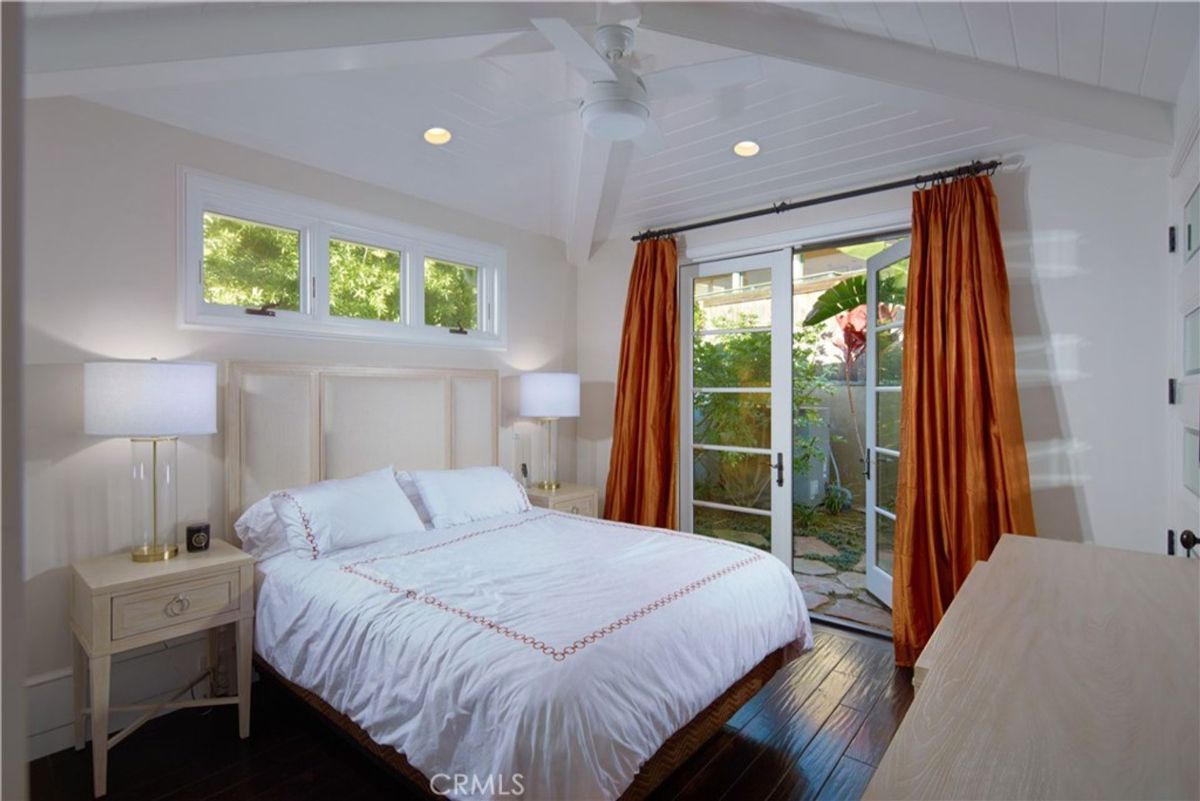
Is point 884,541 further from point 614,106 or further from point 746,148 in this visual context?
point 614,106

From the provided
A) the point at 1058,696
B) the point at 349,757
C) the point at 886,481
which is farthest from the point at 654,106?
the point at 349,757

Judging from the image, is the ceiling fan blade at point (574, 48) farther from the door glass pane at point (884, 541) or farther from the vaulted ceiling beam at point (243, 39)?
the door glass pane at point (884, 541)

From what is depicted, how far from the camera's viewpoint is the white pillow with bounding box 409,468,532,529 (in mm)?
3109

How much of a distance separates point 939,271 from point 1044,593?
6.73 ft

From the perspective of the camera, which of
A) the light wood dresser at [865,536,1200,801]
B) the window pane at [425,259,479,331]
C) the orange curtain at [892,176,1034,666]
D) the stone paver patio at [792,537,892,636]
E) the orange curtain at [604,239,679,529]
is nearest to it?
the light wood dresser at [865,536,1200,801]

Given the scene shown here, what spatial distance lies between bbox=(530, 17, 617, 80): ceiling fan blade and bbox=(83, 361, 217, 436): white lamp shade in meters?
1.84

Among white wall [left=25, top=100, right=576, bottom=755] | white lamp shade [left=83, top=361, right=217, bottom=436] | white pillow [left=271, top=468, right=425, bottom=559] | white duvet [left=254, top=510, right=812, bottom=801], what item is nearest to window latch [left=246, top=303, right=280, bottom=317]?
Answer: white wall [left=25, top=100, right=576, bottom=755]

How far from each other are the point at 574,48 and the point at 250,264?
2.00m

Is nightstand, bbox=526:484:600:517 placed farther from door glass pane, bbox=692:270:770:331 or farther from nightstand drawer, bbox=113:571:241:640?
nightstand drawer, bbox=113:571:241:640

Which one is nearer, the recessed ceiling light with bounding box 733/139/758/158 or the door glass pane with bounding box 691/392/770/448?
the recessed ceiling light with bounding box 733/139/758/158

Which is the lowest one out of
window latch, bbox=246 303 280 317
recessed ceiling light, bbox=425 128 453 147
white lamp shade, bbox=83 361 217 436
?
white lamp shade, bbox=83 361 217 436

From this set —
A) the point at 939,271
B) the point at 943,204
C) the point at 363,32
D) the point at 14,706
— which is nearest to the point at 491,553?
the point at 363,32

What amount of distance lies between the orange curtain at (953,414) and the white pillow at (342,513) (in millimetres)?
2509

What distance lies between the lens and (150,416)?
217cm
